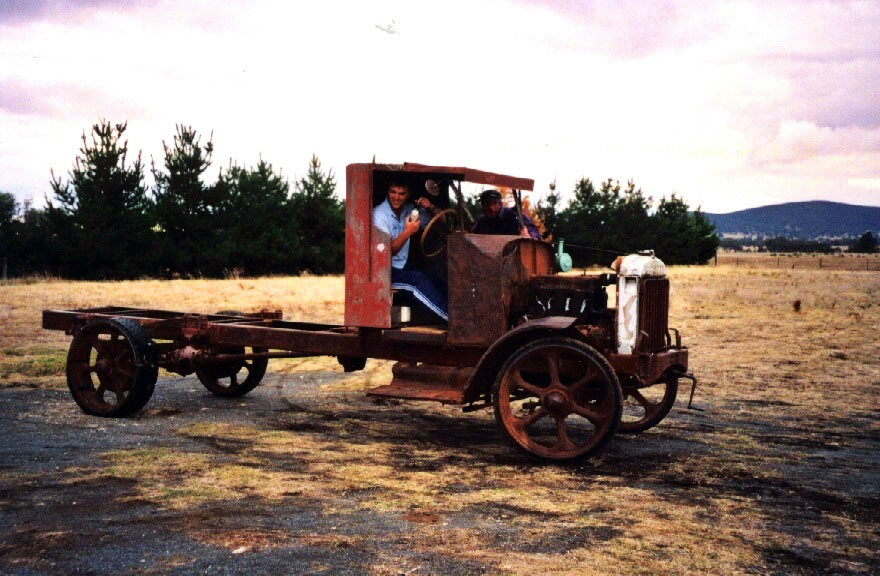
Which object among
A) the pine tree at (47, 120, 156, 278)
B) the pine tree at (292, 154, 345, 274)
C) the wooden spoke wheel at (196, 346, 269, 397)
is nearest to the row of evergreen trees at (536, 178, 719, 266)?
the pine tree at (292, 154, 345, 274)

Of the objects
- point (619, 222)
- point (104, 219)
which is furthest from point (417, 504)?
point (619, 222)

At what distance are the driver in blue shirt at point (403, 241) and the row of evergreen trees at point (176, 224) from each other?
91.1ft

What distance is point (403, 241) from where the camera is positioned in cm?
748

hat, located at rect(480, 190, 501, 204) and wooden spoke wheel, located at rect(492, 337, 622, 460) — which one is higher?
hat, located at rect(480, 190, 501, 204)

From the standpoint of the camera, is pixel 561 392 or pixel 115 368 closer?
pixel 561 392

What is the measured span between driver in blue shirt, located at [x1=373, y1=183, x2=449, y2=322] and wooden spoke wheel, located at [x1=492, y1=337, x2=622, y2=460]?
1081mm

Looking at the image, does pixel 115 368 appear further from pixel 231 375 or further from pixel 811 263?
pixel 811 263

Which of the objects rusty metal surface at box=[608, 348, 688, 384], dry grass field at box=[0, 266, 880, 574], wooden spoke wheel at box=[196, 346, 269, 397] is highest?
rusty metal surface at box=[608, 348, 688, 384]

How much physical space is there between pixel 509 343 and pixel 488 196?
A: 179cm

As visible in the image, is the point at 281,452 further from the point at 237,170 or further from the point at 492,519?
the point at 237,170

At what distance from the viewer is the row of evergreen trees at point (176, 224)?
111 ft

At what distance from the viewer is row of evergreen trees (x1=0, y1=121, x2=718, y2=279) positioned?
33938 millimetres

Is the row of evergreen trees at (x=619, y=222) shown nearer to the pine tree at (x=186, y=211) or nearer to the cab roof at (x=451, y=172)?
the pine tree at (x=186, y=211)

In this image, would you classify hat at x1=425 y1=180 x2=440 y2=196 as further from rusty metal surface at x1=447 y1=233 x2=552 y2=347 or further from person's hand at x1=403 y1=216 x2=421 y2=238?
rusty metal surface at x1=447 y1=233 x2=552 y2=347
